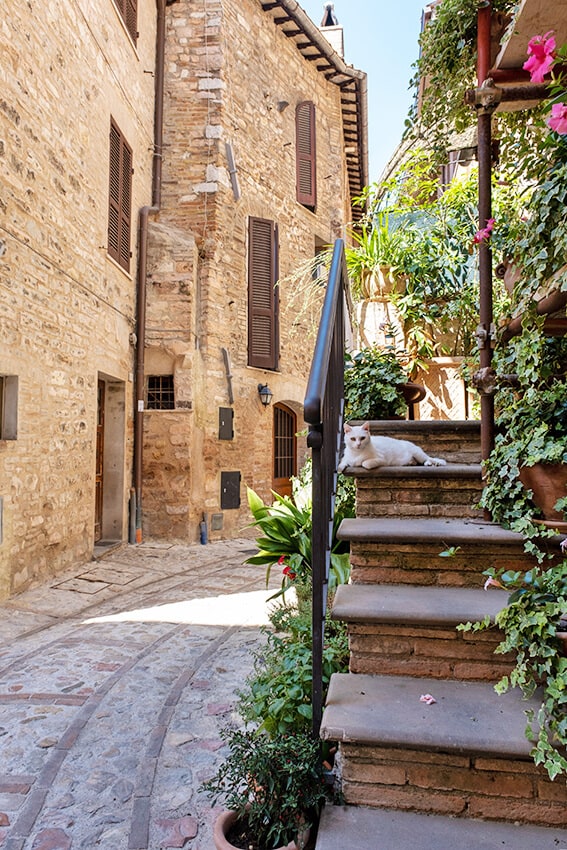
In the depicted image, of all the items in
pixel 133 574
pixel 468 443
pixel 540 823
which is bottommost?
pixel 133 574

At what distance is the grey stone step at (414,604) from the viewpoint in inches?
60.3

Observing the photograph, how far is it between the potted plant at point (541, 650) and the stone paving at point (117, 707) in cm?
105

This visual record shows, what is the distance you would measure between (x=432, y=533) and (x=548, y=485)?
1.26 feet

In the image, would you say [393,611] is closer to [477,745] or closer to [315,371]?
[477,745]

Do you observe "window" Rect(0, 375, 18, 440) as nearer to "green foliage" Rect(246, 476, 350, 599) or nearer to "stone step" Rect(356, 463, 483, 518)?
"green foliage" Rect(246, 476, 350, 599)

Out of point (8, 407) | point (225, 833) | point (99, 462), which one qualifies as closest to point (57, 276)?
point (8, 407)

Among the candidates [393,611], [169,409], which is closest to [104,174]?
[169,409]

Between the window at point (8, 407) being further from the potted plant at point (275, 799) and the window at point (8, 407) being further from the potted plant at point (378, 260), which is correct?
the potted plant at point (275, 799)

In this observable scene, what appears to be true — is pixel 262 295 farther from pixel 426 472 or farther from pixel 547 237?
pixel 547 237

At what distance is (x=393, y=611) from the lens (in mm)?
1561

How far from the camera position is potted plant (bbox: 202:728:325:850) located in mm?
1357

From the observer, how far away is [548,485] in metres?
1.68

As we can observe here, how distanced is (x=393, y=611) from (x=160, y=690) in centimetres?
169

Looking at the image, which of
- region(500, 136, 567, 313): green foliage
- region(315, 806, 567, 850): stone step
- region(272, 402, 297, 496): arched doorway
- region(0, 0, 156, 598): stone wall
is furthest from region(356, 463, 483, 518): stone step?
region(272, 402, 297, 496): arched doorway
